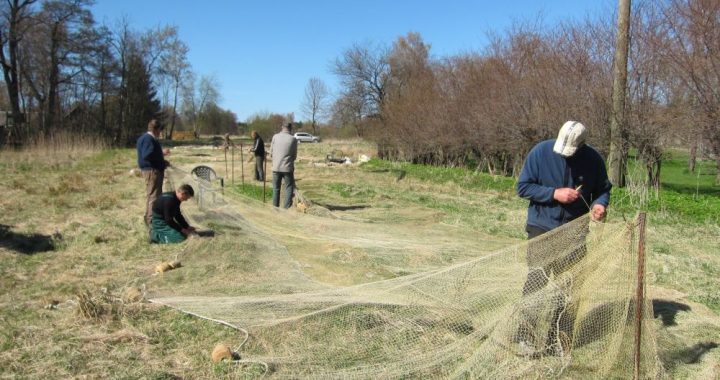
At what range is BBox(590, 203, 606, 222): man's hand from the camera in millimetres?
3418

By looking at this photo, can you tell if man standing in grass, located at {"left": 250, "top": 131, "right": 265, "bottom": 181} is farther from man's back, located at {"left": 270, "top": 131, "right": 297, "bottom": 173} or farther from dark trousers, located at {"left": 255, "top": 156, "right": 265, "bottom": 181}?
man's back, located at {"left": 270, "top": 131, "right": 297, "bottom": 173}

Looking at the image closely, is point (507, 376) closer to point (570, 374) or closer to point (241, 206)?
point (570, 374)

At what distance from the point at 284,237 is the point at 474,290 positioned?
2999mm

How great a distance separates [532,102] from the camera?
1511cm

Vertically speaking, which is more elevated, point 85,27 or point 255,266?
point 85,27

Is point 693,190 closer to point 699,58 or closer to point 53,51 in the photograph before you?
point 699,58

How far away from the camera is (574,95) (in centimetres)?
1325

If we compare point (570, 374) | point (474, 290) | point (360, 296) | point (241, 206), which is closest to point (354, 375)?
point (360, 296)

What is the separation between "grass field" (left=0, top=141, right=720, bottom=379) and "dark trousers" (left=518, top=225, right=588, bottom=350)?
2.26 feet

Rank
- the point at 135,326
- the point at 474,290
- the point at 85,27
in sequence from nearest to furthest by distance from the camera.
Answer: the point at 474,290, the point at 135,326, the point at 85,27

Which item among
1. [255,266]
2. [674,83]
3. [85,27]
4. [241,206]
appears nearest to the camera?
[255,266]

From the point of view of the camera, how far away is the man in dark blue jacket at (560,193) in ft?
11.1

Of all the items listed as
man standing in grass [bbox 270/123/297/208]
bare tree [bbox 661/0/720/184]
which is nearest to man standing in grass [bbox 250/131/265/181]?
man standing in grass [bbox 270/123/297/208]

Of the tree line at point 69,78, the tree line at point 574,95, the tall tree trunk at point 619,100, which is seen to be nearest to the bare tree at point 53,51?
the tree line at point 69,78
